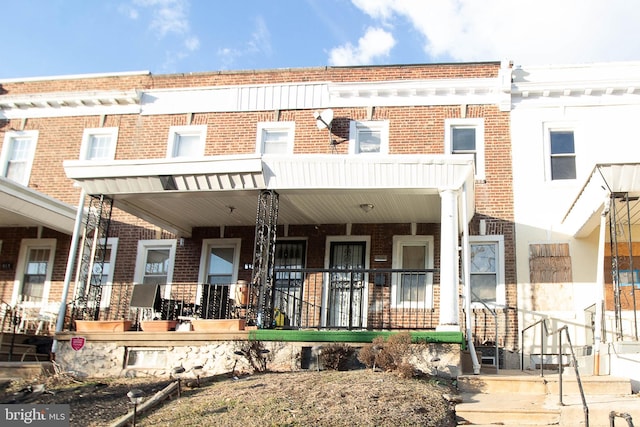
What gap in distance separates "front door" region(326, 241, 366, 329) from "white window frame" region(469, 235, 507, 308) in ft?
7.25

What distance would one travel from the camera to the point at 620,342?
9211 millimetres

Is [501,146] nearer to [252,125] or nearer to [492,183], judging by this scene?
[492,183]

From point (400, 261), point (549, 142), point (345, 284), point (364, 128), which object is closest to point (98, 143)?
point (364, 128)

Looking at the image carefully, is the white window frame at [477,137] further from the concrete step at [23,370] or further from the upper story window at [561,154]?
the concrete step at [23,370]

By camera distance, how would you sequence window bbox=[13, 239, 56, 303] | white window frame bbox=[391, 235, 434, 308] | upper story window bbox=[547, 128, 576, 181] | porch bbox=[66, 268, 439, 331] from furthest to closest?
window bbox=[13, 239, 56, 303], upper story window bbox=[547, 128, 576, 181], white window frame bbox=[391, 235, 434, 308], porch bbox=[66, 268, 439, 331]

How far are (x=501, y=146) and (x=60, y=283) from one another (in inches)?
394

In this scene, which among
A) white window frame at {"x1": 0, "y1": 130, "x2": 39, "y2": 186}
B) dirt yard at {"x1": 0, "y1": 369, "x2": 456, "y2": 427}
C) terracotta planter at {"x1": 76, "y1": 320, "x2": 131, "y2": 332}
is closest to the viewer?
dirt yard at {"x1": 0, "y1": 369, "x2": 456, "y2": 427}

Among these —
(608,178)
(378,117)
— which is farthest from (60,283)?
(608,178)

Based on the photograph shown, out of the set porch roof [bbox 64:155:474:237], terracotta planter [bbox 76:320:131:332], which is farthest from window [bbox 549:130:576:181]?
terracotta planter [bbox 76:320:131:332]

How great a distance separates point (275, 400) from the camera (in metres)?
8.04

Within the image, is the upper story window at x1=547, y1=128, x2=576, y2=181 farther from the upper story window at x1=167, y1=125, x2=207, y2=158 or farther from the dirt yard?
the upper story window at x1=167, y1=125, x2=207, y2=158

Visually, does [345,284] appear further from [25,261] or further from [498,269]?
[25,261]

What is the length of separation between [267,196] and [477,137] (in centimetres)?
529

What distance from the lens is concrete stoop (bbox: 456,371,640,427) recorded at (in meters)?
7.49
